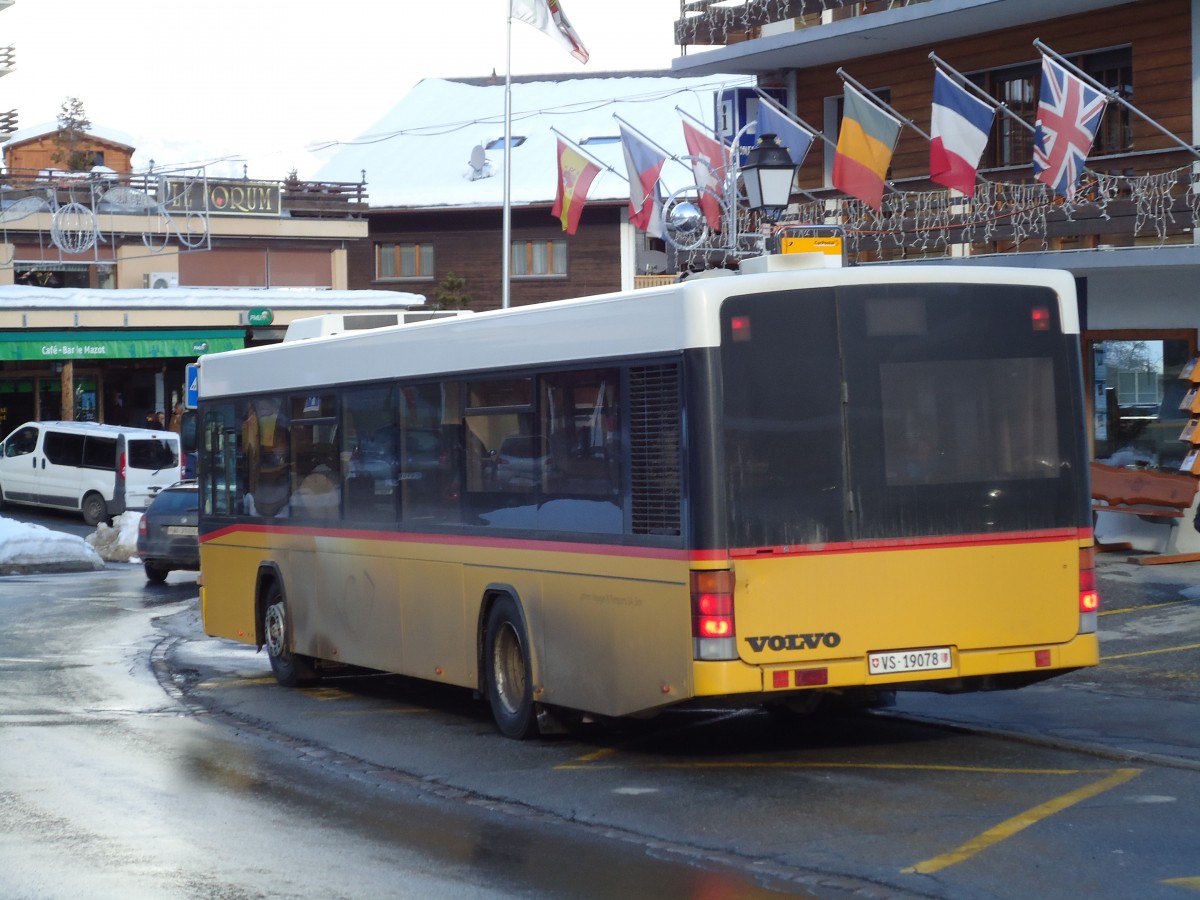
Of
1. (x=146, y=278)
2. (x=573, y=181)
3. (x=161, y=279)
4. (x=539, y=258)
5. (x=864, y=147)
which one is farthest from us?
(x=539, y=258)

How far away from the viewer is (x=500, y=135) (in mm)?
64188

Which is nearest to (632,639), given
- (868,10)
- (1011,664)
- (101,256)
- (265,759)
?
(1011,664)

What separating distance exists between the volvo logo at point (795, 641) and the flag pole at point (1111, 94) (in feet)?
43.5

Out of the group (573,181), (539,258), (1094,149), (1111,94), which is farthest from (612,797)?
(539,258)

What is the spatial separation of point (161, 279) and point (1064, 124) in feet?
129

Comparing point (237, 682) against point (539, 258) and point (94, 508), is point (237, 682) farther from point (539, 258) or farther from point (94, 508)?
point (539, 258)

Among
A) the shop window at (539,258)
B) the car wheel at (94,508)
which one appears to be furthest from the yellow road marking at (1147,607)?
the shop window at (539,258)

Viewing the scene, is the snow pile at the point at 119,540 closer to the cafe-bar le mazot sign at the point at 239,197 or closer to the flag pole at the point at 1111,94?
the flag pole at the point at 1111,94

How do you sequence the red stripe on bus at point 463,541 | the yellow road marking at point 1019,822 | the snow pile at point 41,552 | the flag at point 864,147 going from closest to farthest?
1. the yellow road marking at point 1019,822
2. the red stripe on bus at point 463,541
3. the flag at point 864,147
4. the snow pile at point 41,552

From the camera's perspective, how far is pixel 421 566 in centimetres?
1225

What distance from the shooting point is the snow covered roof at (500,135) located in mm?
60250

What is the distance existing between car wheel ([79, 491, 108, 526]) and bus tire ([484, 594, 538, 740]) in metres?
28.3

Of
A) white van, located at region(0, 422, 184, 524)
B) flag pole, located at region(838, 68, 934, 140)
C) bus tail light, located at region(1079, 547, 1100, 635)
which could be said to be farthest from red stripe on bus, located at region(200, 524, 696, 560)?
white van, located at region(0, 422, 184, 524)

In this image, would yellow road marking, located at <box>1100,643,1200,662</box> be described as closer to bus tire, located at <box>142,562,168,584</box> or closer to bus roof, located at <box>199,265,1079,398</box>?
bus roof, located at <box>199,265,1079,398</box>
